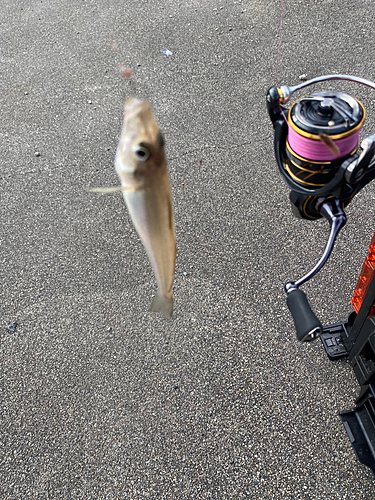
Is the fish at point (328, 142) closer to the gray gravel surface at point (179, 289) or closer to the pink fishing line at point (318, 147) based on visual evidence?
the pink fishing line at point (318, 147)

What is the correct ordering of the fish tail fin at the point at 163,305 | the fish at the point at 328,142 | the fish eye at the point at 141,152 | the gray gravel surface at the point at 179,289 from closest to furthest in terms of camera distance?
the fish eye at the point at 141,152 < the fish tail fin at the point at 163,305 < the fish at the point at 328,142 < the gray gravel surface at the point at 179,289

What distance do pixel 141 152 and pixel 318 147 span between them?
74 cm

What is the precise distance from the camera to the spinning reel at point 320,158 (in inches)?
42.1

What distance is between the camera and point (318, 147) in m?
1.11

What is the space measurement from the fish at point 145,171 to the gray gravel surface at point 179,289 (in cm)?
208

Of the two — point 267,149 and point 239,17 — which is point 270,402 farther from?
point 239,17

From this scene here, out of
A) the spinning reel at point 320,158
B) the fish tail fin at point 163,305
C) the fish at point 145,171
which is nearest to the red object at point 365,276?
the spinning reel at point 320,158

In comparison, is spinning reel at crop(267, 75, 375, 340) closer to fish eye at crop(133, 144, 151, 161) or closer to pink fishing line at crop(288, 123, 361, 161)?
pink fishing line at crop(288, 123, 361, 161)

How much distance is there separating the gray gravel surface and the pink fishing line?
1.72 m

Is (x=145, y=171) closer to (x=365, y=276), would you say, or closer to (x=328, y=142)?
(x=328, y=142)

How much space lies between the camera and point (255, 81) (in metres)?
4.22

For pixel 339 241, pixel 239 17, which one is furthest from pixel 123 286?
pixel 239 17

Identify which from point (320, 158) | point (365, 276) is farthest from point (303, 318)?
point (365, 276)

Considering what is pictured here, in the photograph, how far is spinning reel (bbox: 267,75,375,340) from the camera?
1.07 meters
